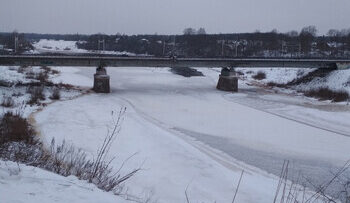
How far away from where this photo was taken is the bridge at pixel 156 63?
39188 mm

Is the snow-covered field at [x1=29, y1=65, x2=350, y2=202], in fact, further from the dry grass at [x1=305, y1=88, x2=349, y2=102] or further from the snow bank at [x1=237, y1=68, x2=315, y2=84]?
the snow bank at [x1=237, y1=68, x2=315, y2=84]

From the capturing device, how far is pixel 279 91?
146 feet

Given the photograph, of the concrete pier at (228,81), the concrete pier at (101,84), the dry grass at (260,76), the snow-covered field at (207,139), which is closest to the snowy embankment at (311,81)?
the dry grass at (260,76)

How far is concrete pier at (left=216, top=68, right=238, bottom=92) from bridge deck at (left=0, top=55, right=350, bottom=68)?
2303 millimetres

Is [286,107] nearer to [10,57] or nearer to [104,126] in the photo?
[104,126]

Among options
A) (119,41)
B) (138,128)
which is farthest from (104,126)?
(119,41)

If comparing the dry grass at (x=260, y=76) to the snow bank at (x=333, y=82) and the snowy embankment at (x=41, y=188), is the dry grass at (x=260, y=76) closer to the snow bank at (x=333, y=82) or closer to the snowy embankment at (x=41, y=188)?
the snow bank at (x=333, y=82)

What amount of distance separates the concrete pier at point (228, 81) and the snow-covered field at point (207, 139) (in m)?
7.48

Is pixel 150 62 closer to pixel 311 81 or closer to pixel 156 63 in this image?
pixel 156 63

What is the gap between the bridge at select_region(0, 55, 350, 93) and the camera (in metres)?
39.2

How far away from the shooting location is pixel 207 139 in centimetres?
1942

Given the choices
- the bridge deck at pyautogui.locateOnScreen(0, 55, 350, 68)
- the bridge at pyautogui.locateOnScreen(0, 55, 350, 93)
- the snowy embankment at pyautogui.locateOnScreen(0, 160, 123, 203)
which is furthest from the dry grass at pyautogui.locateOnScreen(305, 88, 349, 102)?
the snowy embankment at pyautogui.locateOnScreen(0, 160, 123, 203)

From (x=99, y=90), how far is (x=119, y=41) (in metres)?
112

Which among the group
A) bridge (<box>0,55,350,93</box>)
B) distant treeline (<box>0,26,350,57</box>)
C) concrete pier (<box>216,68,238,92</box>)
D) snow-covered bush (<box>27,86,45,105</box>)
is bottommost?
snow-covered bush (<box>27,86,45,105</box>)
